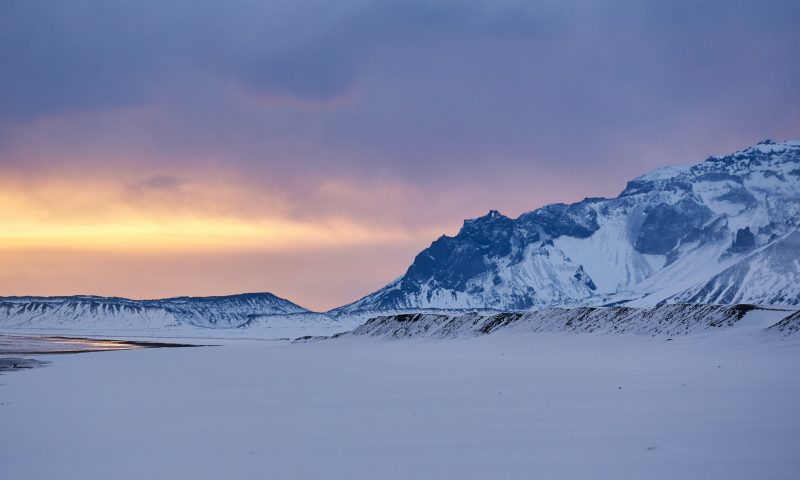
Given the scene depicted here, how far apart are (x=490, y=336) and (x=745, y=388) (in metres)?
52.5

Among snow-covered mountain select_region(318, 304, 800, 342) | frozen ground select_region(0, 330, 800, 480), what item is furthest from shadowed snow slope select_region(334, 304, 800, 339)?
→ frozen ground select_region(0, 330, 800, 480)

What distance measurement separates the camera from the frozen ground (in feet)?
34.7

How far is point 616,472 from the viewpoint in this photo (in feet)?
32.2

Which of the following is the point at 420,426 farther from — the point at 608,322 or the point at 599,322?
the point at 599,322

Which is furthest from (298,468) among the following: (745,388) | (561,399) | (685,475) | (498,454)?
(745,388)

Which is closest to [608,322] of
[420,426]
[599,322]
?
[599,322]

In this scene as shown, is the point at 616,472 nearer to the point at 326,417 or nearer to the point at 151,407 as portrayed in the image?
the point at 326,417

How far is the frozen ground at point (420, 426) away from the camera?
34.7ft

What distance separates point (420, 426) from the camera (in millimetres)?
14352

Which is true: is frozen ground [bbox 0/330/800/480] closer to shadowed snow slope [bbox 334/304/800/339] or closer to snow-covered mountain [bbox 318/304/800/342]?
snow-covered mountain [bbox 318/304/800/342]

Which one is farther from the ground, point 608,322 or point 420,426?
point 608,322

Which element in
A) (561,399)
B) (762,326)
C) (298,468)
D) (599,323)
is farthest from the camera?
(599,323)

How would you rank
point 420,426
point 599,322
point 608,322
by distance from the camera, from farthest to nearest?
point 599,322, point 608,322, point 420,426

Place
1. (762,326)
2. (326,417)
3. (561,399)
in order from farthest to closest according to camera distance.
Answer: (762,326) < (561,399) < (326,417)
